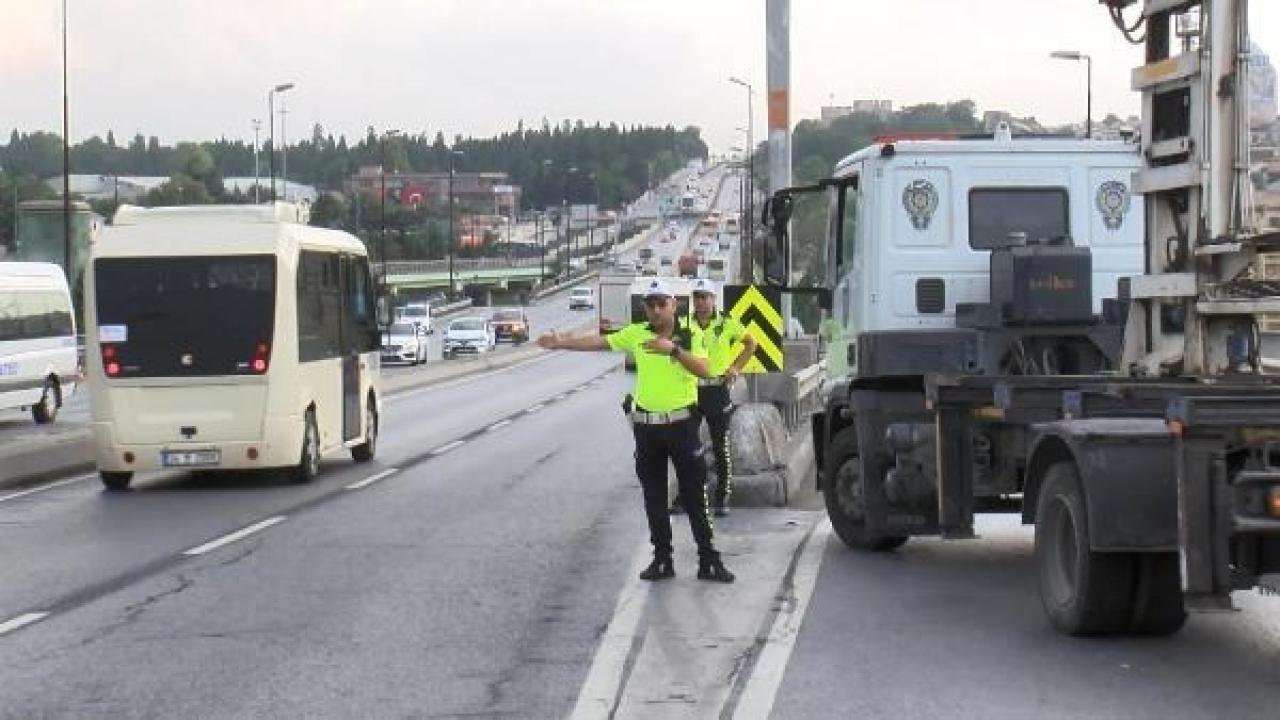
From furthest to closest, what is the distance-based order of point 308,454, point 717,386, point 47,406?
point 47,406
point 308,454
point 717,386

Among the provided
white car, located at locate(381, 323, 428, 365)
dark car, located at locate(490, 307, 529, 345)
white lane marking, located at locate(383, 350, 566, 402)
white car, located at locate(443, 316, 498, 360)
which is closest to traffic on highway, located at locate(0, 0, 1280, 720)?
white lane marking, located at locate(383, 350, 566, 402)

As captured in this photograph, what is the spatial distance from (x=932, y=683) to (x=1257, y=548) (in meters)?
1.58

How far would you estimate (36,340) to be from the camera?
3006 cm

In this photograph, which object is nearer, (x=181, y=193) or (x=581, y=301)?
(x=581, y=301)

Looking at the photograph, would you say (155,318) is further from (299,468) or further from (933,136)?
(933,136)

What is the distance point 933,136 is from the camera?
42.4 feet

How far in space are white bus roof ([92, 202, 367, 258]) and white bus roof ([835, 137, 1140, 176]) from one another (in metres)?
7.92

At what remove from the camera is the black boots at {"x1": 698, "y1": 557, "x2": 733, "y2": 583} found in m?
11.1

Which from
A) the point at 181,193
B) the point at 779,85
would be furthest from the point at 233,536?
the point at 181,193

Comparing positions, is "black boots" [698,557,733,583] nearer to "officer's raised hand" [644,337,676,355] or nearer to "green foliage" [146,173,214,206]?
"officer's raised hand" [644,337,676,355]

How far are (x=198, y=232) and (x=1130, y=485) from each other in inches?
490

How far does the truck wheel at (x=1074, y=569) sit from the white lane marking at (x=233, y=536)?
6.67 m

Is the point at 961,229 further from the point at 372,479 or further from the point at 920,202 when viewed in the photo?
the point at 372,479

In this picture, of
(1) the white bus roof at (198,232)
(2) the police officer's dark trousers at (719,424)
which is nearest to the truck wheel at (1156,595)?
(2) the police officer's dark trousers at (719,424)
